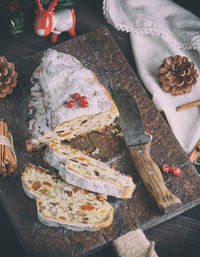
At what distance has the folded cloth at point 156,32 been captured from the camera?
16.0ft

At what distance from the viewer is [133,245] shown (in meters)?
4.13

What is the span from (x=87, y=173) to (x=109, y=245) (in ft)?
3.11

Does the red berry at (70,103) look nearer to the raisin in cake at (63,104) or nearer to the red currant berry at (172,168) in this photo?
the raisin in cake at (63,104)

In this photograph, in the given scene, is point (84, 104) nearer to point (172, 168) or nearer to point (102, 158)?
point (102, 158)

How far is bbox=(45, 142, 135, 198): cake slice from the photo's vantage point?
3979 millimetres

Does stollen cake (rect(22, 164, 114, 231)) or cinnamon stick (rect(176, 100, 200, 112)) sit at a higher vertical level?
cinnamon stick (rect(176, 100, 200, 112))

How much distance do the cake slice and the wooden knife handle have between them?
7.6 inches

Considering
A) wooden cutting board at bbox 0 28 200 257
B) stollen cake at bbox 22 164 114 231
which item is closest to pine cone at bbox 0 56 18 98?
wooden cutting board at bbox 0 28 200 257

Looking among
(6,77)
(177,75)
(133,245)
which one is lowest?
(133,245)

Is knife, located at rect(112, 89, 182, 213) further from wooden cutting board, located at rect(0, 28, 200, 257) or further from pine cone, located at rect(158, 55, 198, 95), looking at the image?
pine cone, located at rect(158, 55, 198, 95)

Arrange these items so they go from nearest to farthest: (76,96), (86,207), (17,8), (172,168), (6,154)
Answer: (86,207) < (76,96) < (6,154) < (172,168) < (17,8)

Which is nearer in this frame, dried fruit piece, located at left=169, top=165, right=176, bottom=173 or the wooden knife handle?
the wooden knife handle

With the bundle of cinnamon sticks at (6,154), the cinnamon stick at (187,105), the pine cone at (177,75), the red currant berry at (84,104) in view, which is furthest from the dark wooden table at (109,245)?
the red currant berry at (84,104)

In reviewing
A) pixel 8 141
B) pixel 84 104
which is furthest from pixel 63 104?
pixel 8 141
